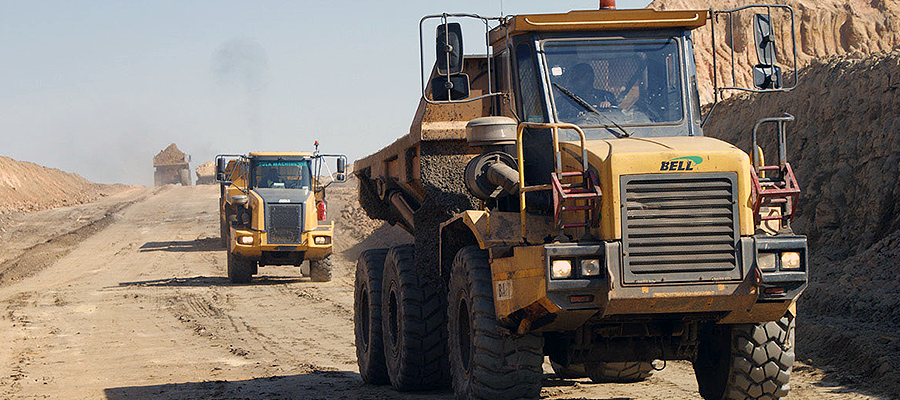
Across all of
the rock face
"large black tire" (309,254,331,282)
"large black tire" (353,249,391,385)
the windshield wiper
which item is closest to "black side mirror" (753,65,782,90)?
the windshield wiper

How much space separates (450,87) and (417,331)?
2.69 m

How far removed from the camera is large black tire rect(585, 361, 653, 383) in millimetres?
8719

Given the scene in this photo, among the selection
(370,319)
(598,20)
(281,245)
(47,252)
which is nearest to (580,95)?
(598,20)

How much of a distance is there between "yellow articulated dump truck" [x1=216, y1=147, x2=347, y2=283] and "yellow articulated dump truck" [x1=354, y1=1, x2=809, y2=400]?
43.5 ft

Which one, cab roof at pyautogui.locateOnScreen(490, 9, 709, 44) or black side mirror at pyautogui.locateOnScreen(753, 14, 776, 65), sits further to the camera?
cab roof at pyautogui.locateOnScreen(490, 9, 709, 44)

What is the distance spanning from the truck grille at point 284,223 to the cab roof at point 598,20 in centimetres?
1491

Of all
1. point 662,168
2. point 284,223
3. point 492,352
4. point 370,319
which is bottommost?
point 370,319

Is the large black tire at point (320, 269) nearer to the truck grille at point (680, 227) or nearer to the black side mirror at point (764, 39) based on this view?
the black side mirror at point (764, 39)

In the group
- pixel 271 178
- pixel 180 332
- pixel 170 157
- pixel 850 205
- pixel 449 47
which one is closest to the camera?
pixel 449 47

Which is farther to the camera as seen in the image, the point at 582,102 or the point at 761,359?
the point at 582,102

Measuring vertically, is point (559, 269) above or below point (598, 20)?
below

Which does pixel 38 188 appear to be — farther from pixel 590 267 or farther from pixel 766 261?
pixel 766 261

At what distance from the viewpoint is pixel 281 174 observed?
23125mm

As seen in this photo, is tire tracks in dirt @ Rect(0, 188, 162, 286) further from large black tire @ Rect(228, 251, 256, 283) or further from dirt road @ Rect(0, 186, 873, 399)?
large black tire @ Rect(228, 251, 256, 283)
